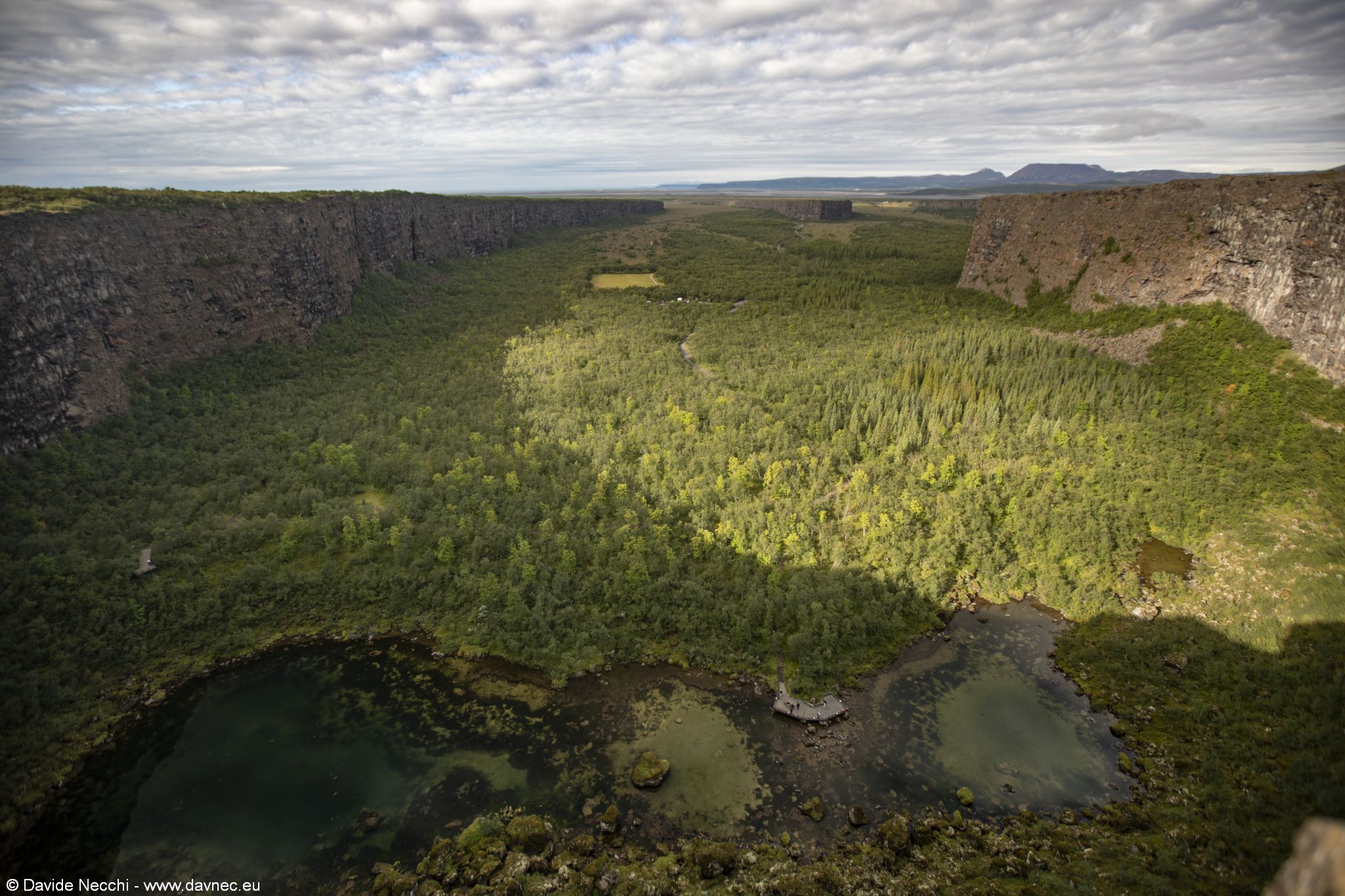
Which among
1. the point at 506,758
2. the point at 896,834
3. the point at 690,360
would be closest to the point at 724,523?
the point at 506,758

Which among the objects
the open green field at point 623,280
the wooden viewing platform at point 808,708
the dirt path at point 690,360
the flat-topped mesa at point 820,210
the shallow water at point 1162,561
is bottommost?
the wooden viewing platform at point 808,708

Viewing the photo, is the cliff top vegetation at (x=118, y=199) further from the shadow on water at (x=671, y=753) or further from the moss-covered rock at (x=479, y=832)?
the moss-covered rock at (x=479, y=832)

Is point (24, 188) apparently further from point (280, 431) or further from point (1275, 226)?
point (1275, 226)

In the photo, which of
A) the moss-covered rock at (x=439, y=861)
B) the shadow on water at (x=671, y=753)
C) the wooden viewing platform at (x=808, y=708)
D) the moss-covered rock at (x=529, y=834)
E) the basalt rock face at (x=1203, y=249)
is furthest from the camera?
the basalt rock face at (x=1203, y=249)

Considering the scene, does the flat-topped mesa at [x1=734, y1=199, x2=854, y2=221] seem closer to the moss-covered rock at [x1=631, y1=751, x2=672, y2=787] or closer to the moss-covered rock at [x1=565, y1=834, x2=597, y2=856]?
the moss-covered rock at [x1=631, y1=751, x2=672, y2=787]

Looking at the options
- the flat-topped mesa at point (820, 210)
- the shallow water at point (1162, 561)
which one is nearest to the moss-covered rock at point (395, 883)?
the shallow water at point (1162, 561)

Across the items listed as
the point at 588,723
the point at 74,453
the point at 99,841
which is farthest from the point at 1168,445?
the point at 74,453

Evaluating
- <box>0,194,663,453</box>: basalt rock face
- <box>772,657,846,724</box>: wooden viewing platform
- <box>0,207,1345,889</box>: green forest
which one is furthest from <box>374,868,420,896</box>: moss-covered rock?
<box>0,194,663,453</box>: basalt rock face

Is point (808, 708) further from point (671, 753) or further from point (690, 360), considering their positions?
point (690, 360)
